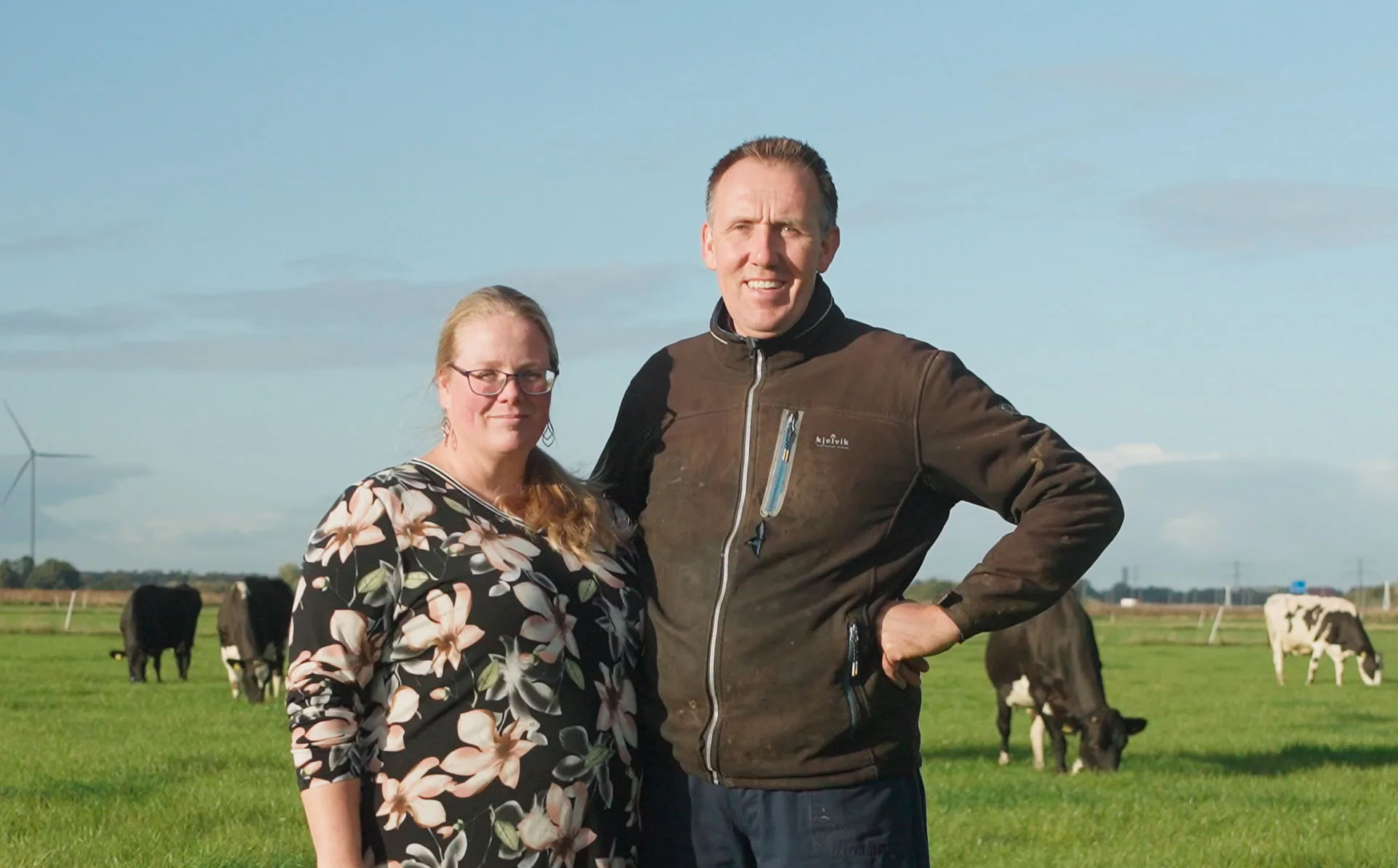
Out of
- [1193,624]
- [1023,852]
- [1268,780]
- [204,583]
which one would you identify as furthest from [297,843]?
[204,583]

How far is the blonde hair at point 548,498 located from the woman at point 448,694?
65 millimetres

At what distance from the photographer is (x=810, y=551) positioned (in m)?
4.11

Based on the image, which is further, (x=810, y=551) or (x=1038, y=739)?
(x=1038, y=739)

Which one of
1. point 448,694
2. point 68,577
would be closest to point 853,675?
point 448,694

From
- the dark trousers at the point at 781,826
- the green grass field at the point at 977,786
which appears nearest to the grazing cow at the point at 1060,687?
the green grass field at the point at 977,786

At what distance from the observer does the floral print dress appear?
398 centimetres

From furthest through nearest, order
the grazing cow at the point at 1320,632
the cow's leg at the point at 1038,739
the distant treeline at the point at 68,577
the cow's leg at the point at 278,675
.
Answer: the distant treeline at the point at 68,577 < the grazing cow at the point at 1320,632 < the cow's leg at the point at 278,675 < the cow's leg at the point at 1038,739

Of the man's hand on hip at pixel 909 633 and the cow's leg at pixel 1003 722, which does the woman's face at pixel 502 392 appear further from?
the cow's leg at pixel 1003 722

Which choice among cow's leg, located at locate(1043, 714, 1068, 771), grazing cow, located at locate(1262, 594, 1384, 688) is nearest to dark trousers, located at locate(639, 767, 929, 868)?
cow's leg, located at locate(1043, 714, 1068, 771)

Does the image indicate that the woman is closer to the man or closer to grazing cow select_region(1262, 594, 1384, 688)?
the man

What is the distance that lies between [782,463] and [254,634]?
22322 mm

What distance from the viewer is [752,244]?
4.24 meters

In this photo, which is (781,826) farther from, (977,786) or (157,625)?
(157,625)

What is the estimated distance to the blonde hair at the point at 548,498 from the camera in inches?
166
